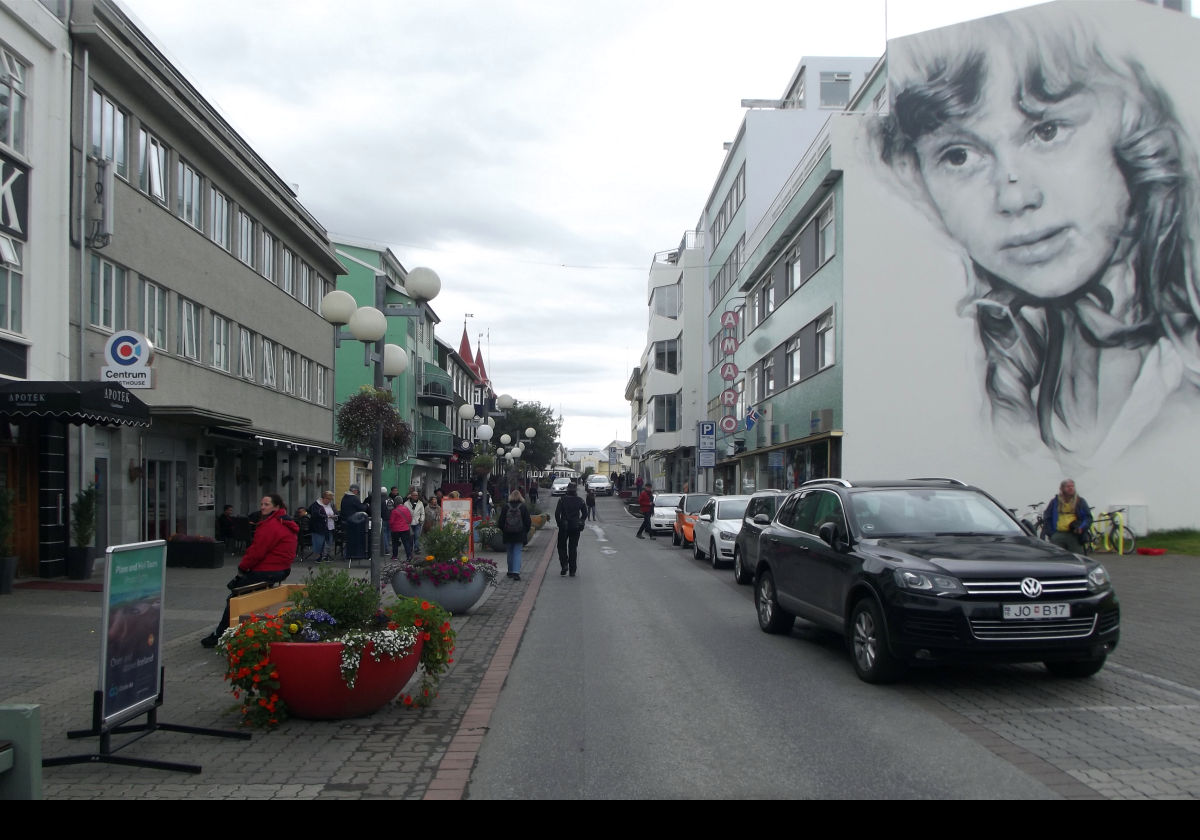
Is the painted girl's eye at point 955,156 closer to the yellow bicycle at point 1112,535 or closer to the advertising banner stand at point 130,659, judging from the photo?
the yellow bicycle at point 1112,535

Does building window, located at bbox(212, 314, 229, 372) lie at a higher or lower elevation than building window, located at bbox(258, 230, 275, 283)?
lower

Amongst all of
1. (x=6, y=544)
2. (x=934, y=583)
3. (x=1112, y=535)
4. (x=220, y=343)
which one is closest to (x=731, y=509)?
(x=1112, y=535)

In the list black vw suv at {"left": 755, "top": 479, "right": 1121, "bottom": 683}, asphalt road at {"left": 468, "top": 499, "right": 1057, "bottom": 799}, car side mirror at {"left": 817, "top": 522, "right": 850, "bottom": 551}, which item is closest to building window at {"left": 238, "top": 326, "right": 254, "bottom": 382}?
asphalt road at {"left": 468, "top": 499, "right": 1057, "bottom": 799}

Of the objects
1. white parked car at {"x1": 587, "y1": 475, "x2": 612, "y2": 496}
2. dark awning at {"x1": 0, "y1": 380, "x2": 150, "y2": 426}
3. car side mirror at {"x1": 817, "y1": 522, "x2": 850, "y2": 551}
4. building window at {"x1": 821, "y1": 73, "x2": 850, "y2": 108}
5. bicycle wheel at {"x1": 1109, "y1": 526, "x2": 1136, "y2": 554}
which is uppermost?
building window at {"x1": 821, "y1": 73, "x2": 850, "y2": 108}

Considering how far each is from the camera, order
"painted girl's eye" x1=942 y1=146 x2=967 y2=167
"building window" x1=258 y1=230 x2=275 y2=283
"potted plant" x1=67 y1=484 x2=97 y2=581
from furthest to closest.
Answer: "building window" x1=258 y1=230 x2=275 y2=283
"painted girl's eye" x1=942 y1=146 x2=967 y2=167
"potted plant" x1=67 y1=484 x2=97 y2=581

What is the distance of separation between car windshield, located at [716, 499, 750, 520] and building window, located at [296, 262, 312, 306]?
1606cm

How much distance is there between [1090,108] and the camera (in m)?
27.5

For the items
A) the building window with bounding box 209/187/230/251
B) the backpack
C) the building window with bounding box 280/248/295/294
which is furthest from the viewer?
the building window with bounding box 280/248/295/294

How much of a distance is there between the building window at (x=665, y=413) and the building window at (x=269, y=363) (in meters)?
38.7

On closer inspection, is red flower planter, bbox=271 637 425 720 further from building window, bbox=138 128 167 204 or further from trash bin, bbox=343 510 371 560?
building window, bbox=138 128 167 204

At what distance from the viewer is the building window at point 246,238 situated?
26.5m

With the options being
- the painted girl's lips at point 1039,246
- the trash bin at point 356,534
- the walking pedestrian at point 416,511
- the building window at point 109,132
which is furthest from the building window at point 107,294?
the painted girl's lips at point 1039,246

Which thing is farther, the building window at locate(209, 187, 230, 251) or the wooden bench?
the building window at locate(209, 187, 230, 251)

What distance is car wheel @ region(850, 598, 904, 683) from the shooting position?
8047 mm
